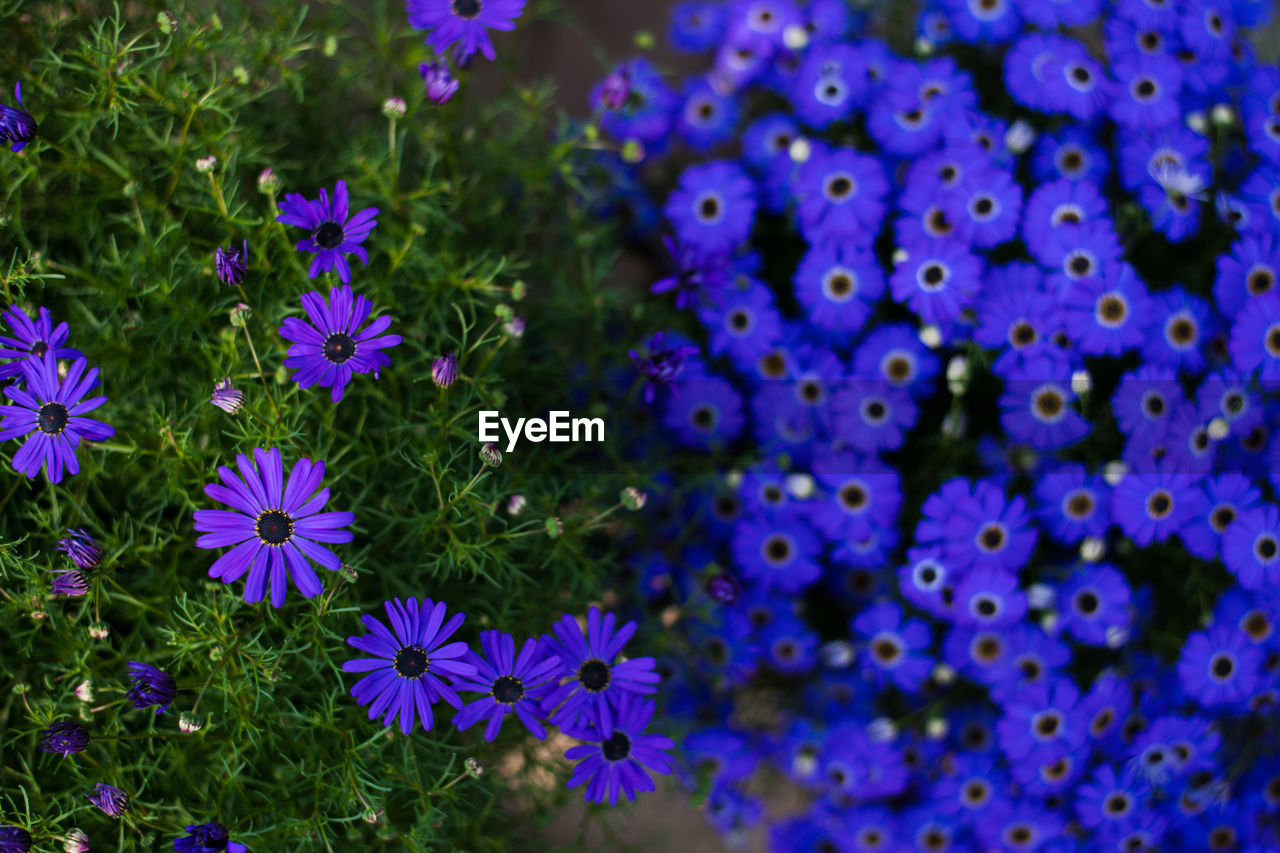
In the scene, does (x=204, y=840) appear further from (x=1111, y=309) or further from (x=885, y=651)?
(x=1111, y=309)

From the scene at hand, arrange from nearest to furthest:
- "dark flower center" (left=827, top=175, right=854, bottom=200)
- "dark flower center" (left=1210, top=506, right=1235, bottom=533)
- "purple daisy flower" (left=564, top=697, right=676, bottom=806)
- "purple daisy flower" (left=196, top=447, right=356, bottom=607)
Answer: "purple daisy flower" (left=196, top=447, right=356, bottom=607) → "purple daisy flower" (left=564, top=697, right=676, bottom=806) → "dark flower center" (left=1210, top=506, right=1235, bottom=533) → "dark flower center" (left=827, top=175, right=854, bottom=200)

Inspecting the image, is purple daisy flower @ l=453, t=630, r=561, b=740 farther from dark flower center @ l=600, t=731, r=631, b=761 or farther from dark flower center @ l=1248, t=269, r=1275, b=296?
dark flower center @ l=1248, t=269, r=1275, b=296

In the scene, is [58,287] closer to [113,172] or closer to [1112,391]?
[113,172]

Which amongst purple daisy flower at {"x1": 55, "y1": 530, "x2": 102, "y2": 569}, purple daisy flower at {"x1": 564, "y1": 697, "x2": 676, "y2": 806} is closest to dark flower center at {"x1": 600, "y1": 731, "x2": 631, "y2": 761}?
purple daisy flower at {"x1": 564, "y1": 697, "x2": 676, "y2": 806}

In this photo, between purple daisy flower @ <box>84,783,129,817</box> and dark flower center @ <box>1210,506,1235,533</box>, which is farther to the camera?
dark flower center @ <box>1210,506,1235,533</box>

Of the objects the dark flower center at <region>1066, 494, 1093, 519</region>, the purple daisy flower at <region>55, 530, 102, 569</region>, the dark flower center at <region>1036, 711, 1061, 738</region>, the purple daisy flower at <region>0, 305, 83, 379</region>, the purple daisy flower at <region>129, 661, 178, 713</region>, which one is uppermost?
the purple daisy flower at <region>0, 305, 83, 379</region>

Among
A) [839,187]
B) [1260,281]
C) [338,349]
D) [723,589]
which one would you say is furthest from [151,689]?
[1260,281]
